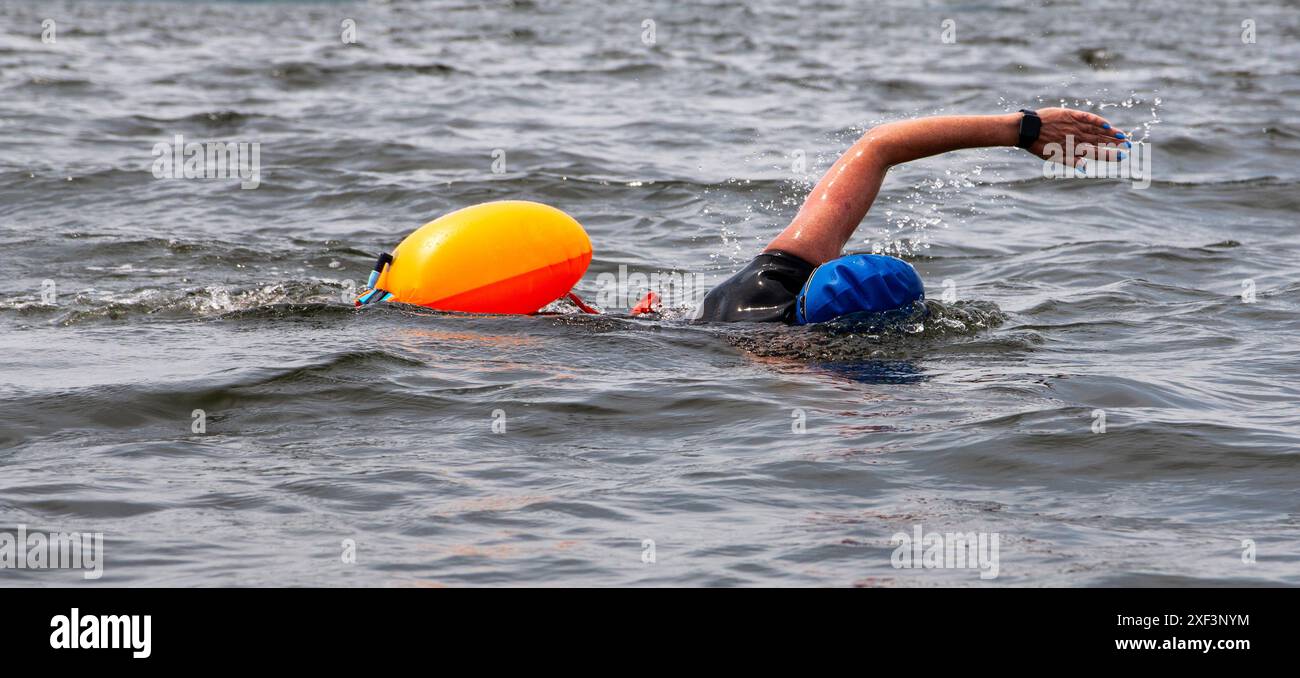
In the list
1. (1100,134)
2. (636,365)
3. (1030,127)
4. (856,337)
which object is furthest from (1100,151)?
(636,365)

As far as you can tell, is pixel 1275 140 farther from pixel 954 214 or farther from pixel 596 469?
pixel 596 469

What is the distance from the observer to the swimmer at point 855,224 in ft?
23.2

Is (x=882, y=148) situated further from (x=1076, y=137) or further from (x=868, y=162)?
(x=1076, y=137)

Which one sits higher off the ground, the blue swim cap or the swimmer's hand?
the swimmer's hand

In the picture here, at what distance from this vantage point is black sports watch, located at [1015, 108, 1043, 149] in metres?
7.21

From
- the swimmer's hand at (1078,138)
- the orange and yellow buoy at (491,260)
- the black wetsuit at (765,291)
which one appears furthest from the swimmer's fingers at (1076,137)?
the orange and yellow buoy at (491,260)

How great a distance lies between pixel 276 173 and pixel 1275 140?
9.21 meters

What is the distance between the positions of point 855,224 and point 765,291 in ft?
2.26

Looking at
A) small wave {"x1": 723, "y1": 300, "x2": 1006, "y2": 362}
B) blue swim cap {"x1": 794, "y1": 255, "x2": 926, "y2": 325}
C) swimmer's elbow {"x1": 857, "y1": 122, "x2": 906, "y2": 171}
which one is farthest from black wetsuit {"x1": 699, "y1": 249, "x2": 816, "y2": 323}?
swimmer's elbow {"x1": 857, "y1": 122, "x2": 906, "y2": 171}

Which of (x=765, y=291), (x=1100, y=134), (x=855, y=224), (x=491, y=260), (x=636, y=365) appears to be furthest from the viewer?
(x=855, y=224)

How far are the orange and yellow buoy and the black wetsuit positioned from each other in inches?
29.4

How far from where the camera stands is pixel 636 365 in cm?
697

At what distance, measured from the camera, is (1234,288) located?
29.5 ft

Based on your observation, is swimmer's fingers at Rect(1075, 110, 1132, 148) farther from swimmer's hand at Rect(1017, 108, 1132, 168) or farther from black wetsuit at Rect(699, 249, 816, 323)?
black wetsuit at Rect(699, 249, 816, 323)
